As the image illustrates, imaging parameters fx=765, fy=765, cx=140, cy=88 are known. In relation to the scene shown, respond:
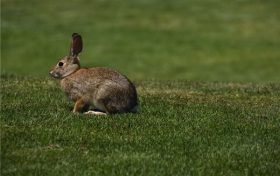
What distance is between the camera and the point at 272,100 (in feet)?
62.7

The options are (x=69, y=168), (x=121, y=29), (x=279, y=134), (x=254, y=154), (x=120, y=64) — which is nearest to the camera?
(x=69, y=168)

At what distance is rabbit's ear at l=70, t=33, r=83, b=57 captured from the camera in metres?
15.7

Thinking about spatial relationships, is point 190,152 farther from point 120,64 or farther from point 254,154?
point 120,64

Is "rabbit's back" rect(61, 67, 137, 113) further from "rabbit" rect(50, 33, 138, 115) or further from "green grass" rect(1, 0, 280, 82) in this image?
"green grass" rect(1, 0, 280, 82)

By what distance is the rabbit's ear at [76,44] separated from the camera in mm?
15734

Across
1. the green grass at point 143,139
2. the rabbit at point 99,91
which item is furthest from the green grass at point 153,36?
the rabbit at point 99,91

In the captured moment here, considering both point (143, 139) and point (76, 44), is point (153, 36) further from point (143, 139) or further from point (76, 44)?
point (143, 139)

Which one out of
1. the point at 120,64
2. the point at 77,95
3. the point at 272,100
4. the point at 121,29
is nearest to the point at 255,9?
the point at 121,29

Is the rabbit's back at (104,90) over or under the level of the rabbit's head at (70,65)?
under

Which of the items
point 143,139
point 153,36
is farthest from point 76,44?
point 153,36

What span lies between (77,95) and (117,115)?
942 millimetres

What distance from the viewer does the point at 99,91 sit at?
1507cm

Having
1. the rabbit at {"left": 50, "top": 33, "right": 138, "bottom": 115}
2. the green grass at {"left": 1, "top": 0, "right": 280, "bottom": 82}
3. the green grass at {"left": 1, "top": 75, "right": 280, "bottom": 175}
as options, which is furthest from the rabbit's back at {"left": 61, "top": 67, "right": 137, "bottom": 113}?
the green grass at {"left": 1, "top": 0, "right": 280, "bottom": 82}

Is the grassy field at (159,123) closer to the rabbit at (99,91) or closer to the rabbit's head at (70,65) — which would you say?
the rabbit at (99,91)
